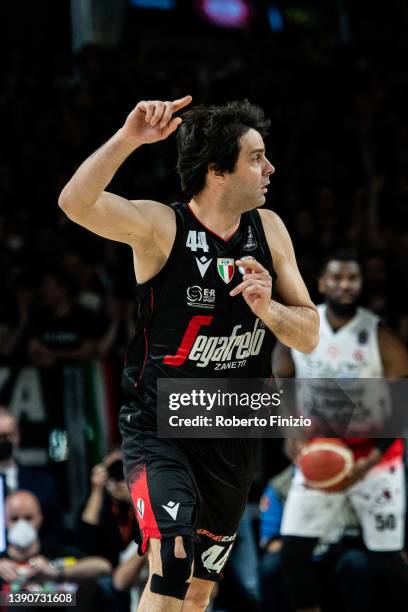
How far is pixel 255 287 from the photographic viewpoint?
3.72 m

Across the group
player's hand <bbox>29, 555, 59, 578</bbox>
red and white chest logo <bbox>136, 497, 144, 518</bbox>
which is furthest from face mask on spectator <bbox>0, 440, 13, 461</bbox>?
red and white chest logo <bbox>136, 497, 144, 518</bbox>

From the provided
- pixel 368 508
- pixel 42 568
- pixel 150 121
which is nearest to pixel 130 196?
pixel 368 508

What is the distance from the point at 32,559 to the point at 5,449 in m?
0.83

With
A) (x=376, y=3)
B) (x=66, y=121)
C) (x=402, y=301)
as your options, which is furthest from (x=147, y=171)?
(x=376, y=3)

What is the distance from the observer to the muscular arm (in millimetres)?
3893

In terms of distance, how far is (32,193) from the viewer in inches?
371

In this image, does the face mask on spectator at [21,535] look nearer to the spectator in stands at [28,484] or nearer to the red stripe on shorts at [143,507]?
the spectator in stands at [28,484]

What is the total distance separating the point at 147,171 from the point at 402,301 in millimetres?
2867

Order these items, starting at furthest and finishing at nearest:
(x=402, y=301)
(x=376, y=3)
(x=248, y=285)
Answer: (x=376, y=3), (x=402, y=301), (x=248, y=285)

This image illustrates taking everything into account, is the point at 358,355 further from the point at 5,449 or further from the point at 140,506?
the point at 140,506

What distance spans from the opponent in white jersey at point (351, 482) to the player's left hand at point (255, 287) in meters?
2.56

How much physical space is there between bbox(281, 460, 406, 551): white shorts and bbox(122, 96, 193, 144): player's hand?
10.4 ft

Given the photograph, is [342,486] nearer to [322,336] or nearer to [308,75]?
[322,336]

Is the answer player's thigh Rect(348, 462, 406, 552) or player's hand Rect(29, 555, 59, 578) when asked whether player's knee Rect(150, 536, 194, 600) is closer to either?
player's hand Rect(29, 555, 59, 578)
